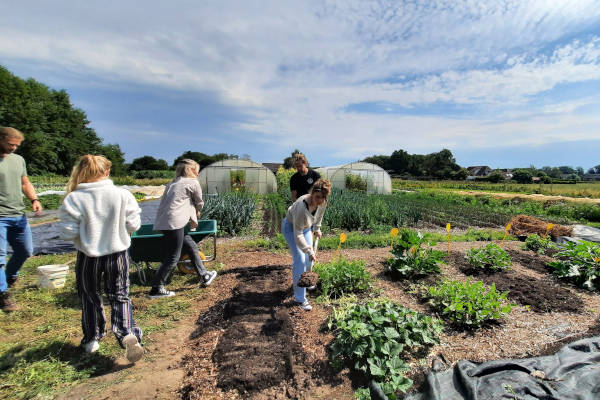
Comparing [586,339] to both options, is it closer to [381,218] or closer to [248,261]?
[248,261]

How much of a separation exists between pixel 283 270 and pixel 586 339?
299cm

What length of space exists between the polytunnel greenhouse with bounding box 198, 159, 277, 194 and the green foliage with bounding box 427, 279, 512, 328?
12.3 meters

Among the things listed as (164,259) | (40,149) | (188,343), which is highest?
(40,149)

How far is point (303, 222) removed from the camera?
2.45 meters

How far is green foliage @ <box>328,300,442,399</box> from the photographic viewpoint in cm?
173

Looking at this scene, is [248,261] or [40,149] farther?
[40,149]

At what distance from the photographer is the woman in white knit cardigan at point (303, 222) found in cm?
239

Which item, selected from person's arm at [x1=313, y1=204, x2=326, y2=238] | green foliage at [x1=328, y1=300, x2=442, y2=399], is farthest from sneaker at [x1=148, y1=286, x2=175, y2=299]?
green foliage at [x1=328, y1=300, x2=442, y2=399]

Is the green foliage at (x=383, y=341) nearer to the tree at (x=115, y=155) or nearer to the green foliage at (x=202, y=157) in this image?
the tree at (x=115, y=155)

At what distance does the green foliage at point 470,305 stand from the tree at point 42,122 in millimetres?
34558

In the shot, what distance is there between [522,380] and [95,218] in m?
2.87

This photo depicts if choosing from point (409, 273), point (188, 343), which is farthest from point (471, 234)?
point (188, 343)

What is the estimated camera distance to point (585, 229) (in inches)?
259

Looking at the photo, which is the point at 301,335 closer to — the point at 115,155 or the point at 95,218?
the point at 95,218
